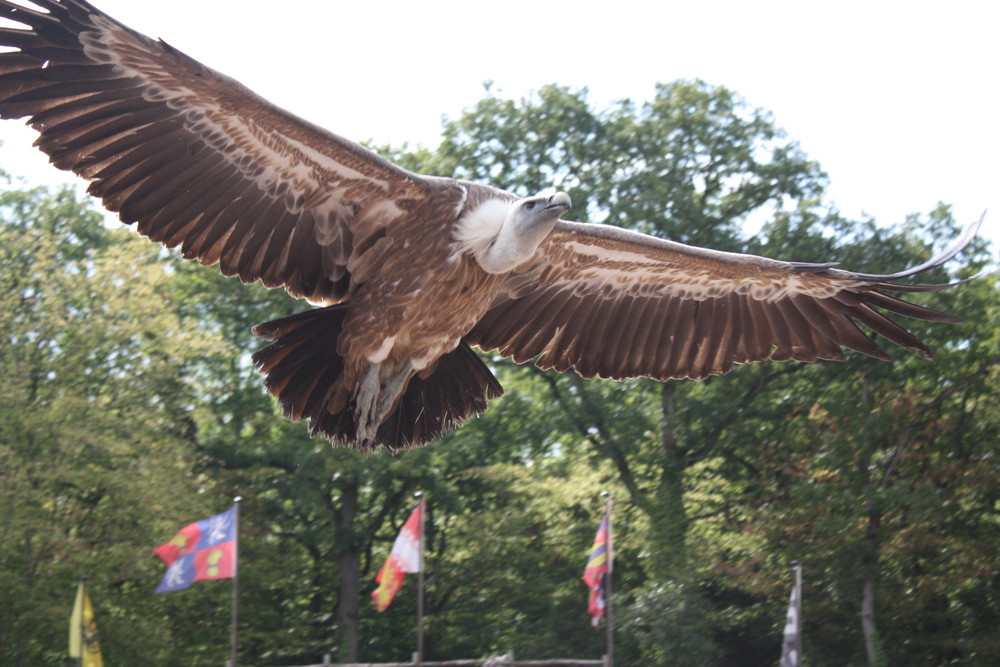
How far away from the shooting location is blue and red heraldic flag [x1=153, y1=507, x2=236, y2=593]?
14938mm

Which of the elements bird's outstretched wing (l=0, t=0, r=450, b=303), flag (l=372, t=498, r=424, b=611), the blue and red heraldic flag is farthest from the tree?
bird's outstretched wing (l=0, t=0, r=450, b=303)

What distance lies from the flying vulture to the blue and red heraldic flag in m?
8.42

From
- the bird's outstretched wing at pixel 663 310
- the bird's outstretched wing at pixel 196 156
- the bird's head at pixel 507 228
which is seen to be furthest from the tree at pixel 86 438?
the bird's head at pixel 507 228

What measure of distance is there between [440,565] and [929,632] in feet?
28.8

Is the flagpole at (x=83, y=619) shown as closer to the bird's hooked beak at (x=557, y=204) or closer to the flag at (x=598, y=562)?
the flag at (x=598, y=562)

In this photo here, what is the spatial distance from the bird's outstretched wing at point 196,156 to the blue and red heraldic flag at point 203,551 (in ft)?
29.2

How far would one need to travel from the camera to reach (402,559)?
15.2m

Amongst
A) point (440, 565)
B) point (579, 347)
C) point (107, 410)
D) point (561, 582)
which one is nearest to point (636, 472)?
point (561, 582)

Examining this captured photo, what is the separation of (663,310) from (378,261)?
1.97 meters

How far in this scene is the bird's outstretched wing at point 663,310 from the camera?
725 centimetres

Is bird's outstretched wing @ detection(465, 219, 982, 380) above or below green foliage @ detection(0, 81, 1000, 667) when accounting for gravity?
below

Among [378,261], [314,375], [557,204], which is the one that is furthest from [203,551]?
[557,204]

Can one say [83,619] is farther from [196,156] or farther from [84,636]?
[196,156]

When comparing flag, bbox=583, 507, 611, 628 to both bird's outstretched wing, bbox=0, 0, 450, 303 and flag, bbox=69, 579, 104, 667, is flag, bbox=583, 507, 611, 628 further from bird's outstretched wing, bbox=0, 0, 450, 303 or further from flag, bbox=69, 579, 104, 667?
bird's outstretched wing, bbox=0, 0, 450, 303
